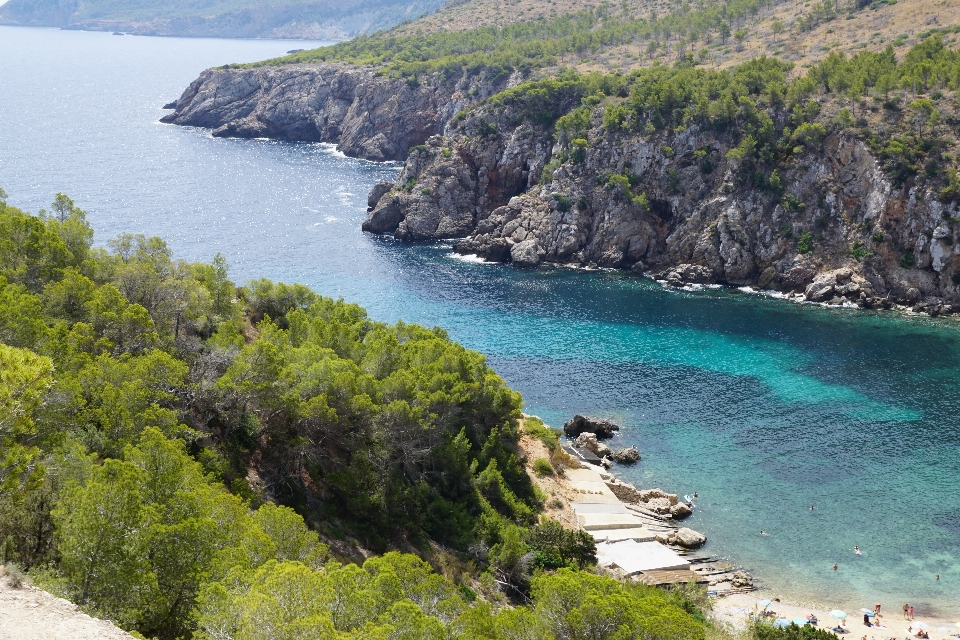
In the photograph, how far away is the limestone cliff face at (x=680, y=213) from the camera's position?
358ft

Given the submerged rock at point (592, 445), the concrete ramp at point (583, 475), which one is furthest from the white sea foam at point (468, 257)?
the concrete ramp at point (583, 475)

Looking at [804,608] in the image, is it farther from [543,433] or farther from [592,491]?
[543,433]

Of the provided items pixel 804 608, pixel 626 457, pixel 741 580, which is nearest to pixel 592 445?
pixel 626 457

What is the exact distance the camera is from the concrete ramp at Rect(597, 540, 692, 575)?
184ft

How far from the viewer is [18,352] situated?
108 ft

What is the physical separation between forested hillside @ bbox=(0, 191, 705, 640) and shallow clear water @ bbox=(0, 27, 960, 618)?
1443 cm

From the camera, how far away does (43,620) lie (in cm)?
2653

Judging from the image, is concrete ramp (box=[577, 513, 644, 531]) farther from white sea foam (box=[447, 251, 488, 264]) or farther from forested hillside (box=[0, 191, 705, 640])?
white sea foam (box=[447, 251, 488, 264])

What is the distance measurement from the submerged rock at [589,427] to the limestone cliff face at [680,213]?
46744 millimetres

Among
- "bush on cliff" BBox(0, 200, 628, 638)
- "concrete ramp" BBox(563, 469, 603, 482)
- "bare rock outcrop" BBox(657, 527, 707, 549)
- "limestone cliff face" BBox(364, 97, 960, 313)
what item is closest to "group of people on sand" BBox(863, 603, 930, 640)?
"bare rock outcrop" BBox(657, 527, 707, 549)

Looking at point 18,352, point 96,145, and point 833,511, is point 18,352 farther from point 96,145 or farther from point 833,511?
point 96,145

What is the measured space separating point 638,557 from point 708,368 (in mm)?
35754

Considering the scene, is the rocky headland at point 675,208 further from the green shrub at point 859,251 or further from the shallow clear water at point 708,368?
the shallow clear water at point 708,368

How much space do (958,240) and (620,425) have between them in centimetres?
5754
